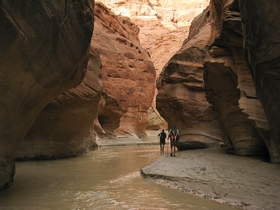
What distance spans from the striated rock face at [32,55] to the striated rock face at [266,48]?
3819mm

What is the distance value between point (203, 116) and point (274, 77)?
753 cm

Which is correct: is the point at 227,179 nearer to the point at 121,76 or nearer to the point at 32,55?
the point at 32,55

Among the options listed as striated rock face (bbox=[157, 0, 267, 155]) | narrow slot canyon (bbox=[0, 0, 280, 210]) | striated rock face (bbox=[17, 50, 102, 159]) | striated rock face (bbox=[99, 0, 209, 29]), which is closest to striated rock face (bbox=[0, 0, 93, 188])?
narrow slot canyon (bbox=[0, 0, 280, 210])

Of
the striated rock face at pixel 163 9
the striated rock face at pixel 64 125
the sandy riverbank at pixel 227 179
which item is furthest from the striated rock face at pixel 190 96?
the striated rock face at pixel 163 9

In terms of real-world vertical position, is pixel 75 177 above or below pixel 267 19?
below

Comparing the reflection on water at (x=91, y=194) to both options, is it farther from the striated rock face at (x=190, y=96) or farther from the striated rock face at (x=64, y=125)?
the striated rock face at (x=190, y=96)

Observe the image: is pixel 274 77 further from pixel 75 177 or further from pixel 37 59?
pixel 75 177

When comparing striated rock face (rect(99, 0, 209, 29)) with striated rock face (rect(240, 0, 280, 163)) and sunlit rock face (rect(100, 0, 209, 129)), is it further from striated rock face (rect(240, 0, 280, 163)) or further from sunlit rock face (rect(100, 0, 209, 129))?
striated rock face (rect(240, 0, 280, 163))

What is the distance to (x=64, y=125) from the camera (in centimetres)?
1271

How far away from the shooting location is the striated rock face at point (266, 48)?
567 centimetres

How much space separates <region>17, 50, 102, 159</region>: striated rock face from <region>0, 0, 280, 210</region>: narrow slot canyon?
47mm

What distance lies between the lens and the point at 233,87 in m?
10.8

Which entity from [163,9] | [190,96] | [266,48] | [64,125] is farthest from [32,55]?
[163,9]

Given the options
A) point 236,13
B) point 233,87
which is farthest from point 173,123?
point 236,13
